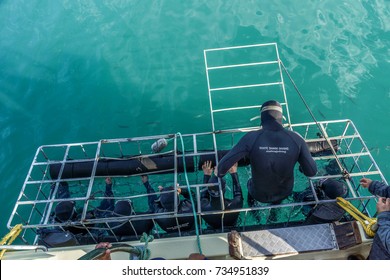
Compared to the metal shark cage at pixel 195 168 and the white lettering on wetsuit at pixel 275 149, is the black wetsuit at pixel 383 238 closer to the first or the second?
the metal shark cage at pixel 195 168

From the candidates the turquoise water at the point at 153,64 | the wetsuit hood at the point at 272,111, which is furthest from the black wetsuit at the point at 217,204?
the turquoise water at the point at 153,64

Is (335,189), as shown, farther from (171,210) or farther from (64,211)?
(64,211)

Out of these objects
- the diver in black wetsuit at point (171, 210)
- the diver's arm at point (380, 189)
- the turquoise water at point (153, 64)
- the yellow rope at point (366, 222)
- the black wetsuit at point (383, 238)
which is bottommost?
the black wetsuit at point (383, 238)

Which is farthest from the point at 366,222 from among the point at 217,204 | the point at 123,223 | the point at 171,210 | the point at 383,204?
the point at 123,223

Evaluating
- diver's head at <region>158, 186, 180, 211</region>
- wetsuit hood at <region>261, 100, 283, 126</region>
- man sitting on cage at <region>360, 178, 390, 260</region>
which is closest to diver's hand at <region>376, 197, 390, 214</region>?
man sitting on cage at <region>360, 178, 390, 260</region>

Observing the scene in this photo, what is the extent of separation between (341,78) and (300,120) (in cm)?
181

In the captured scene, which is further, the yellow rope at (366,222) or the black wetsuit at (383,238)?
the yellow rope at (366,222)

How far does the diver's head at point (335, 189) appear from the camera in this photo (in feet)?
15.1

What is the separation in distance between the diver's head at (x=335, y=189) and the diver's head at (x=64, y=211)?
393cm

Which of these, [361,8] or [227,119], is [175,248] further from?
[361,8]

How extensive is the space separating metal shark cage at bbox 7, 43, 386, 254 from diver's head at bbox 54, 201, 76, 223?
0.37ft

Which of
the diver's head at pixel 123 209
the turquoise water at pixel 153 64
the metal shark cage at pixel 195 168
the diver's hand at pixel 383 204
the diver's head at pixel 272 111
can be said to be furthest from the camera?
the turquoise water at pixel 153 64

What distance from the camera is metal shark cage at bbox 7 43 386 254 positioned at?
4.73 metres

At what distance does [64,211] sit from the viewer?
4.91m
